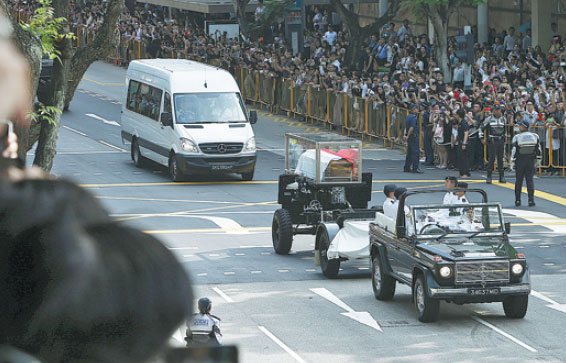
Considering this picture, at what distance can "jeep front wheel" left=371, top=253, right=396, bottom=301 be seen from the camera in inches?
650

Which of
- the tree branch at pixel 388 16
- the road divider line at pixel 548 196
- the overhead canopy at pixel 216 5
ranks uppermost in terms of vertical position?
the overhead canopy at pixel 216 5

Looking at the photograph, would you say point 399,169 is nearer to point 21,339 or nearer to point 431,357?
point 431,357

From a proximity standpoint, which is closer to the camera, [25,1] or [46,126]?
[46,126]

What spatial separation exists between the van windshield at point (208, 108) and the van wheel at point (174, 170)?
42.1 inches

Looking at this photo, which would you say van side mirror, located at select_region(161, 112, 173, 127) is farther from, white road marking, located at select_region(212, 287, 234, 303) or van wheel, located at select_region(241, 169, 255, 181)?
white road marking, located at select_region(212, 287, 234, 303)

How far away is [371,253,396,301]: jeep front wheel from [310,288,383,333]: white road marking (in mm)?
614

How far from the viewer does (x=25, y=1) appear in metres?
57.8

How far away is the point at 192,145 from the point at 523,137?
27.6ft

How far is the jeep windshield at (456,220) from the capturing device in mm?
15633

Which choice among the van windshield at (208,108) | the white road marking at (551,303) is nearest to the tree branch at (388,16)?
the van windshield at (208,108)

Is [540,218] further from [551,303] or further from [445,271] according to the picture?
[445,271]

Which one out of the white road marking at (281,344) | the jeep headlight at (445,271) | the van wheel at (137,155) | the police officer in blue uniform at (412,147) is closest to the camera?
the white road marking at (281,344)

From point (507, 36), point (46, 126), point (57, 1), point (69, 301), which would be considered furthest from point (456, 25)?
point (69, 301)

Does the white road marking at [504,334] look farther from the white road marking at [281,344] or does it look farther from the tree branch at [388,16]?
the tree branch at [388,16]
